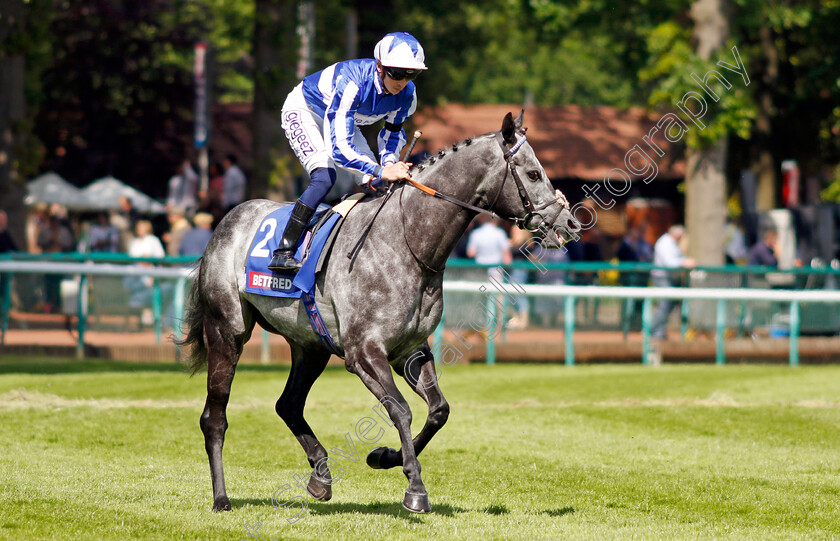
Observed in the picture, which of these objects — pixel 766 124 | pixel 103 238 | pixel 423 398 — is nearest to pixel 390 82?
pixel 423 398

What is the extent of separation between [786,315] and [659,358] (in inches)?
70.6

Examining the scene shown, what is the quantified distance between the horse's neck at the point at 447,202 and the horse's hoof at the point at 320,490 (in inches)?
58.5

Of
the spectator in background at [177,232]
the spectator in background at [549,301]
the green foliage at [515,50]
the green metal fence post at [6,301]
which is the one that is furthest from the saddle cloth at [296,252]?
the green foliage at [515,50]

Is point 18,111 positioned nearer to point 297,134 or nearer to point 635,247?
point 635,247

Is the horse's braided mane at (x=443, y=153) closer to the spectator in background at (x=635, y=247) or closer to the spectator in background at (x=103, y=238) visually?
the spectator in background at (x=635, y=247)

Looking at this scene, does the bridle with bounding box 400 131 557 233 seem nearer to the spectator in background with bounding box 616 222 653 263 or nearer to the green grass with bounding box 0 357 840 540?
the green grass with bounding box 0 357 840 540

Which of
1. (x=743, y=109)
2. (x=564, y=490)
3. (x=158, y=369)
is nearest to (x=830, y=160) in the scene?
(x=743, y=109)

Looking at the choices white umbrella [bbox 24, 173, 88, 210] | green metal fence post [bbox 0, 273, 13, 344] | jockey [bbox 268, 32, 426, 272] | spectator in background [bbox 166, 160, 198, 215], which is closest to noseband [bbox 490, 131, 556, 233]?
jockey [bbox 268, 32, 426, 272]

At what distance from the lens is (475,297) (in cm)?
1450

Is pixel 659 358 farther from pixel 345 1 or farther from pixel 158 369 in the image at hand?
pixel 345 1

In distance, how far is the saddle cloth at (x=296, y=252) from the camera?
662 cm

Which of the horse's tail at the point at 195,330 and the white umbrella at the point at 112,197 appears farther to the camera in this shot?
the white umbrella at the point at 112,197

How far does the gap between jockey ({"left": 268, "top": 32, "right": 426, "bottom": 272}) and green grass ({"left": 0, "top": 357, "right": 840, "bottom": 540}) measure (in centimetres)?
157

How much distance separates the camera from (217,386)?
7008mm
